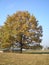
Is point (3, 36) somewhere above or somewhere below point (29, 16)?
below

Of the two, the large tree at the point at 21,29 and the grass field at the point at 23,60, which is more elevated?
the large tree at the point at 21,29

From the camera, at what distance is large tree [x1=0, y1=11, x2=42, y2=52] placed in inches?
1720

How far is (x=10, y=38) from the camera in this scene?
43688 millimetres

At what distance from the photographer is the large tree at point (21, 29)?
43.7 meters

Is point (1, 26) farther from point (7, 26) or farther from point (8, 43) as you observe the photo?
point (8, 43)

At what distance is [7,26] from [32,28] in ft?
17.8

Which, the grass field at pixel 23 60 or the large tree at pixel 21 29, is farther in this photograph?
the large tree at pixel 21 29

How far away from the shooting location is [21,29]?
1734 inches

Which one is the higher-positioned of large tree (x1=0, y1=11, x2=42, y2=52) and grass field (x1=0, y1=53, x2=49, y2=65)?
large tree (x1=0, y1=11, x2=42, y2=52)

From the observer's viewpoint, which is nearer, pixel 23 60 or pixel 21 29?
pixel 23 60

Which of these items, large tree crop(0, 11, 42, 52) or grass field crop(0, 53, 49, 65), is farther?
large tree crop(0, 11, 42, 52)

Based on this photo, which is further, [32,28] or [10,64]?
[32,28]

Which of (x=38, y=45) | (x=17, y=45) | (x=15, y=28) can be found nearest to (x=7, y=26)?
(x=15, y=28)

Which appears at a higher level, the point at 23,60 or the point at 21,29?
the point at 21,29
